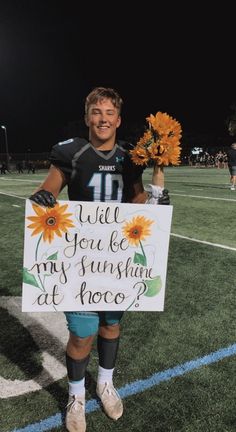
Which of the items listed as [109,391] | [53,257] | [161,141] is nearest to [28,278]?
[53,257]

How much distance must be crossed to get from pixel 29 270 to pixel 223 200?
1164 centimetres

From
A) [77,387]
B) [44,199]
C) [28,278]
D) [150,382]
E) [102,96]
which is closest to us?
[44,199]

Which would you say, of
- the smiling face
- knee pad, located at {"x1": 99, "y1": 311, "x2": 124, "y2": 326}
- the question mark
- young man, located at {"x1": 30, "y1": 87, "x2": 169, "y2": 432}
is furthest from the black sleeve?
knee pad, located at {"x1": 99, "y1": 311, "x2": 124, "y2": 326}

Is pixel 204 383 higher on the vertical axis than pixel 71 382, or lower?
lower

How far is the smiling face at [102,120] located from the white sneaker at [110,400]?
1563mm

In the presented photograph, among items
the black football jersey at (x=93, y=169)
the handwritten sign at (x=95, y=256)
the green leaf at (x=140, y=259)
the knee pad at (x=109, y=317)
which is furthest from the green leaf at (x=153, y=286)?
the black football jersey at (x=93, y=169)

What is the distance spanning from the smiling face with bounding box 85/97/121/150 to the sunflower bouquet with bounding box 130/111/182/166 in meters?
0.23

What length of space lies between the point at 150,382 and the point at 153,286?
0.89 metres

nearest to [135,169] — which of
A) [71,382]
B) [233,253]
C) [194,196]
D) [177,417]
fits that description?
[71,382]

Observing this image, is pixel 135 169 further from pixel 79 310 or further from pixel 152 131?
pixel 79 310

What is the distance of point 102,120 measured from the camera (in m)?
2.59

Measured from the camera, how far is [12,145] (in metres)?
105

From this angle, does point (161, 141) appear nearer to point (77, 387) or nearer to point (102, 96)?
point (102, 96)

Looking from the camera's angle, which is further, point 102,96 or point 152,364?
point 152,364
